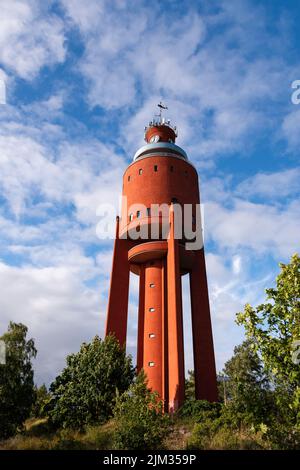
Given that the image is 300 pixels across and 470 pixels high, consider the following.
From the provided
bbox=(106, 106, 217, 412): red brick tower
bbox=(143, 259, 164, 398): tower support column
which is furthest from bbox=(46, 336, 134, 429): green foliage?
bbox=(143, 259, 164, 398): tower support column

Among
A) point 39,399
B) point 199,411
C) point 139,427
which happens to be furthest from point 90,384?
point 39,399

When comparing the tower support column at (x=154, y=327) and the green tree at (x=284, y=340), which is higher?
the tower support column at (x=154, y=327)

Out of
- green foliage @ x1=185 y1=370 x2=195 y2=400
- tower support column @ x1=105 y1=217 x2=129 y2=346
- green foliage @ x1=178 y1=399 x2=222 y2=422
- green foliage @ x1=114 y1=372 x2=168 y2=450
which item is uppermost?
tower support column @ x1=105 y1=217 x2=129 y2=346

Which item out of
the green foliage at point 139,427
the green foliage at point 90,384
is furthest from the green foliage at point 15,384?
the green foliage at point 139,427

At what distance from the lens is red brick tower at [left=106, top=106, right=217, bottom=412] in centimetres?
2755

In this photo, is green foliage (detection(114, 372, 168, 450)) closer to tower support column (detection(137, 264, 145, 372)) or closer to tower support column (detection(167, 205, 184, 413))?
tower support column (detection(167, 205, 184, 413))

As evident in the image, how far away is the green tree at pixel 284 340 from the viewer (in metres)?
9.91

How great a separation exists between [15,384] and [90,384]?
Answer: 4.86 meters

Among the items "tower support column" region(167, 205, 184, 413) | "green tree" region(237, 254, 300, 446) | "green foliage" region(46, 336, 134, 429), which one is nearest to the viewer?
"green tree" region(237, 254, 300, 446)

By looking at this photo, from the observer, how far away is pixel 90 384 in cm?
2255

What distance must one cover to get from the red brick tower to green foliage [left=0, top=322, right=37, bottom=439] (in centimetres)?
654

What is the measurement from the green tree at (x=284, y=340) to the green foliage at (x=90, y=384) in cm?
1249

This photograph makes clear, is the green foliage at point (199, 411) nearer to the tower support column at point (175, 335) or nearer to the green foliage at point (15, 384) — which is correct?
the tower support column at point (175, 335)
